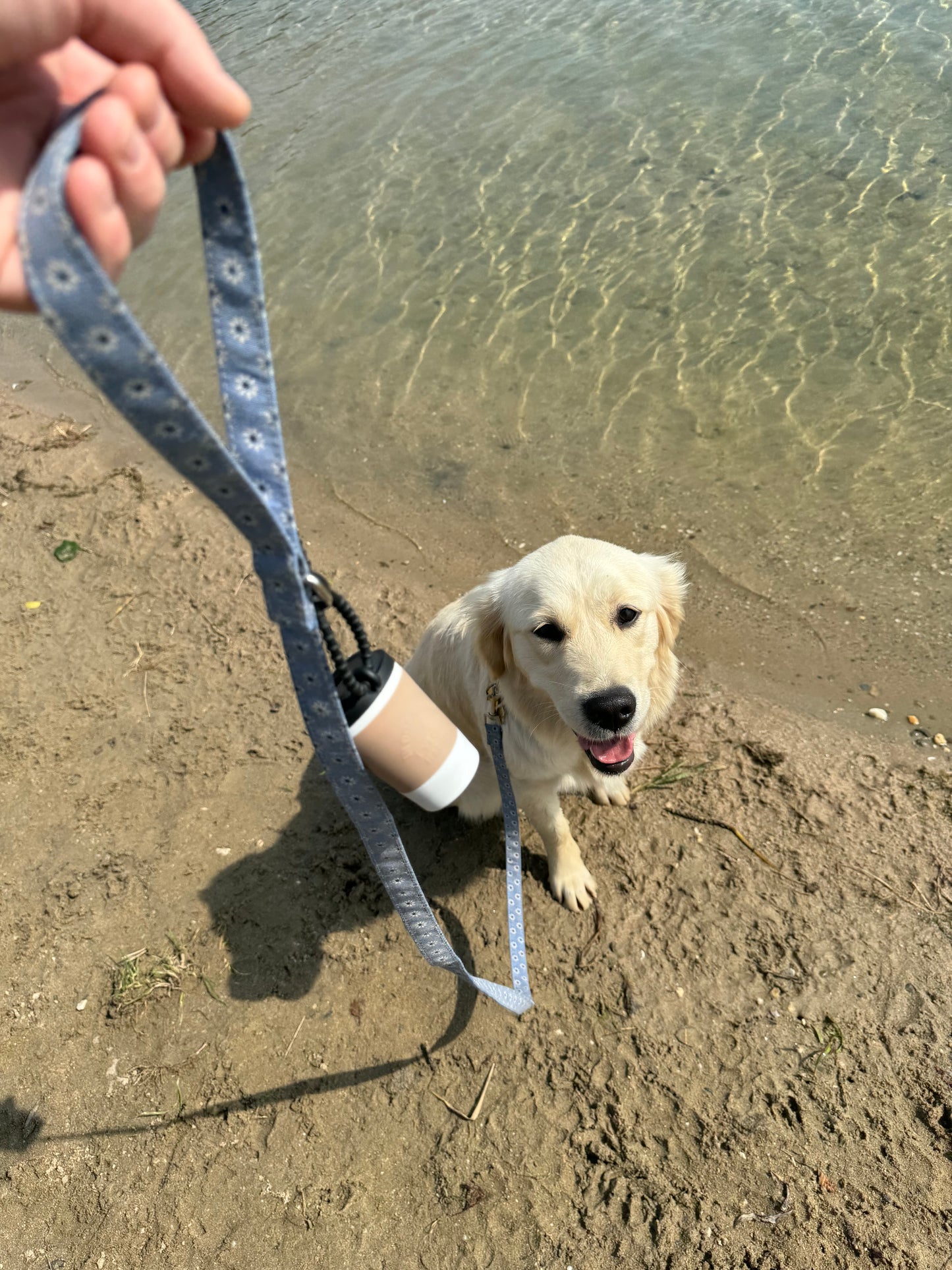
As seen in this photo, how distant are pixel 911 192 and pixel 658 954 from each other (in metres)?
6.63

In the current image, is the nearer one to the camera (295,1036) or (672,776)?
(295,1036)

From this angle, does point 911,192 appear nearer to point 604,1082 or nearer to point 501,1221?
point 604,1082

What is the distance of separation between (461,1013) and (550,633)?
55.1 inches

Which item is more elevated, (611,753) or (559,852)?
(611,753)

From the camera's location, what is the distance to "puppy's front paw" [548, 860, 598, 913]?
288cm

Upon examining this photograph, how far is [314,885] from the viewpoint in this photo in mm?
3043

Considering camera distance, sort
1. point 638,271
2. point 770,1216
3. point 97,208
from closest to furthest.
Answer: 1. point 97,208
2. point 770,1216
3. point 638,271

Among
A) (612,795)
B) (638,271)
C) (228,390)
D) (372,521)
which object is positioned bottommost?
(612,795)

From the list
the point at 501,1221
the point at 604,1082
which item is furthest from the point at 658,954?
the point at 501,1221

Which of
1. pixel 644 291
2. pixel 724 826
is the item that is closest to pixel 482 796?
pixel 724 826

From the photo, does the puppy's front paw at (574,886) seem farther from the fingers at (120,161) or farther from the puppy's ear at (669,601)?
the fingers at (120,161)

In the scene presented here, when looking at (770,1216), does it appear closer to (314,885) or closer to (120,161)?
(314,885)

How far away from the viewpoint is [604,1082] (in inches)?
93.7

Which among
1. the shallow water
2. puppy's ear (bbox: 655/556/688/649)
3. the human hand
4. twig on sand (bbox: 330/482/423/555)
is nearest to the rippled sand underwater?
the shallow water
